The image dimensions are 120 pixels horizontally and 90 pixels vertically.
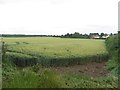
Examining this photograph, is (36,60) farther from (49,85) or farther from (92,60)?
(49,85)

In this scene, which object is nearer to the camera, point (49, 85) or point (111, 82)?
point (49, 85)

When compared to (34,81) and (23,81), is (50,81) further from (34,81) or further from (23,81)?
(23,81)

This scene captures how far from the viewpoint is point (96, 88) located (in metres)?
11.2

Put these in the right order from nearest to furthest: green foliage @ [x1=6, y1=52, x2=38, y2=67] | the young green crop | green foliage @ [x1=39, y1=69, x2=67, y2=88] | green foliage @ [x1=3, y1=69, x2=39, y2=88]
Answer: green foliage @ [x1=3, y1=69, x2=39, y2=88] → green foliage @ [x1=39, y1=69, x2=67, y2=88] → green foliage @ [x1=6, y1=52, x2=38, y2=67] → the young green crop

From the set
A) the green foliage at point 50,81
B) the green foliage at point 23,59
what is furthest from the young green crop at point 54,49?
the green foliage at point 50,81

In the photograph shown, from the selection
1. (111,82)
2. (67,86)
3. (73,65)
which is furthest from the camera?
(73,65)

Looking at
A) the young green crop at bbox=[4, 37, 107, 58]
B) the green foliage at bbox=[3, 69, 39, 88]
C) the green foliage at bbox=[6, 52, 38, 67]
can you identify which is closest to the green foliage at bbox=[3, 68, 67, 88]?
the green foliage at bbox=[3, 69, 39, 88]

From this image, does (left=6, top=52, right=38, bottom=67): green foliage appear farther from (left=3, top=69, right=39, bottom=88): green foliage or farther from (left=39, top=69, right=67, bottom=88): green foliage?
(left=39, top=69, right=67, bottom=88): green foliage

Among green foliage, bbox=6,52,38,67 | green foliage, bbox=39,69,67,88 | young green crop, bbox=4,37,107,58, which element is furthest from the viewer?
young green crop, bbox=4,37,107,58

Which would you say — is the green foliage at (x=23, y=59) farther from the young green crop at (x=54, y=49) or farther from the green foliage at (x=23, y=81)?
the green foliage at (x=23, y=81)

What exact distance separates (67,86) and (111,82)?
123 inches

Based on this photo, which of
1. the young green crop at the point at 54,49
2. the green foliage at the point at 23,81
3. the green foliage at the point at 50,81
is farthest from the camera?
the young green crop at the point at 54,49

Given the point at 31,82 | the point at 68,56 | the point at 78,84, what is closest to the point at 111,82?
the point at 78,84

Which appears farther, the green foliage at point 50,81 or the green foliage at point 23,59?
the green foliage at point 23,59
